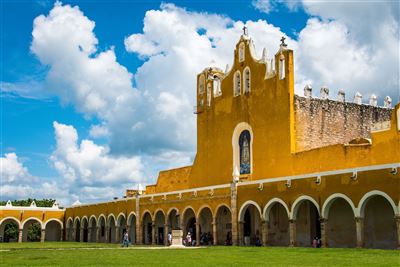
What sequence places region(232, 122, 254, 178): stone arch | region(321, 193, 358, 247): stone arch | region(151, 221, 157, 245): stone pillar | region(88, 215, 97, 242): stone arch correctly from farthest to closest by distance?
region(88, 215, 97, 242): stone arch → region(151, 221, 157, 245): stone pillar → region(232, 122, 254, 178): stone arch → region(321, 193, 358, 247): stone arch

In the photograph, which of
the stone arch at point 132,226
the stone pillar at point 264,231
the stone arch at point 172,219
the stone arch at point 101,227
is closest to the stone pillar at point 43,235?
the stone arch at point 101,227

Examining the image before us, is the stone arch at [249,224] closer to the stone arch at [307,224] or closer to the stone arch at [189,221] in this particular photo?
the stone arch at [307,224]

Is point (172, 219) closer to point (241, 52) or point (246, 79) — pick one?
point (246, 79)

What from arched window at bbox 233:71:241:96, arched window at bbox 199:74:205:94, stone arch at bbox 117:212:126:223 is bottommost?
stone arch at bbox 117:212:126:223

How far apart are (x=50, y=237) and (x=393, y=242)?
41.6 metres

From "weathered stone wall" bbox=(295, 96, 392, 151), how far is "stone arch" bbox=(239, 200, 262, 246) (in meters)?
4.62

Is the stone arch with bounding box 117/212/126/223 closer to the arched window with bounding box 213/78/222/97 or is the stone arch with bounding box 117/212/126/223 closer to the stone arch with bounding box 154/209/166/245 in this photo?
the stone arch with bounding box 154/209/166/245

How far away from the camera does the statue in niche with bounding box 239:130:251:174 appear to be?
1475 inches

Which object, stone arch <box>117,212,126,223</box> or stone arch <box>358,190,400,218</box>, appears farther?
stone arch <box>117,212,126,223</box>

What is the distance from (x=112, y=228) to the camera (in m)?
50.7

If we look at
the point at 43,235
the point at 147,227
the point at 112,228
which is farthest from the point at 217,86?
the point at 43,235

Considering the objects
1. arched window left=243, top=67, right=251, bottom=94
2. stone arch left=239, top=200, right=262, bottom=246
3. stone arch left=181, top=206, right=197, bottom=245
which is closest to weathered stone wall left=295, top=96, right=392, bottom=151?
arched window left=243, top=67, right=251, bottom=94

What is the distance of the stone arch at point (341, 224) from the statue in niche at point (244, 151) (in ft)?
28.6

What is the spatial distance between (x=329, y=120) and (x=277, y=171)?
4601 mm
